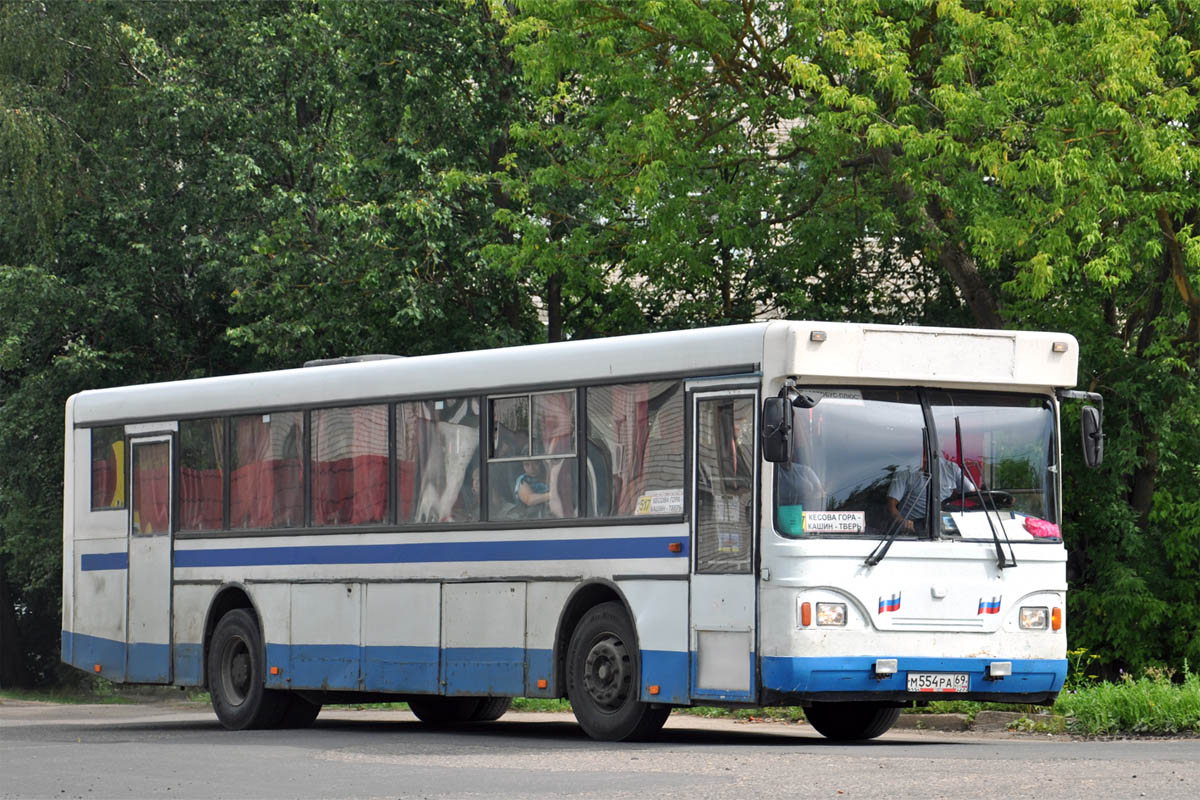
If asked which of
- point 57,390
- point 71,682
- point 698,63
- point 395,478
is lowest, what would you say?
point 71,682

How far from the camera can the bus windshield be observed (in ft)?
47.0

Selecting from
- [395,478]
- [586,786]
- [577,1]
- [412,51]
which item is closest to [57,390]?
[412,51]

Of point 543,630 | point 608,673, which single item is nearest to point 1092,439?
point 608,673

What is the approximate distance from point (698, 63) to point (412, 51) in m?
5.32

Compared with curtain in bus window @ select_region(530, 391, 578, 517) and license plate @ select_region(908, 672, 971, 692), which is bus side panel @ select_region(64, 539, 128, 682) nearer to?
curtain in bus window @ select_region(530, 391, 578, 517)

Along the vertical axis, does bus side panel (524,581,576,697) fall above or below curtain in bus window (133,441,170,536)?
below

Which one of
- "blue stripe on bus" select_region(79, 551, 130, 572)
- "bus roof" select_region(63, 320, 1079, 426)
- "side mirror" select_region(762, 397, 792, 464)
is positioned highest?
"bus roof" select_region(63, 320, 1079, 426)

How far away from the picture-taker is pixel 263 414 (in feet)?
62.4

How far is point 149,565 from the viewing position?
65.7 feet

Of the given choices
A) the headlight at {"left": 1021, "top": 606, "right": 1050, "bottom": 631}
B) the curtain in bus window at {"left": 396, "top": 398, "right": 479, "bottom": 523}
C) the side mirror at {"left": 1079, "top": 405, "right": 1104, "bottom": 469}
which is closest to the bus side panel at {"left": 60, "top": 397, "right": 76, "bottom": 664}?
the curtain in bus window at {"left": 396, "top": 398, "right": 479, "bottom": 523}

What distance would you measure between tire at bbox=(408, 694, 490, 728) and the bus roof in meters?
3.22

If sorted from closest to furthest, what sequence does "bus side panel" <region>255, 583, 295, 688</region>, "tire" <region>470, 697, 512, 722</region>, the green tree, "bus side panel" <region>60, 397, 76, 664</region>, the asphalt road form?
1. the asphalt road
2. "bus side panel" <region>255, 583, 295, 688</region>
3. "tire" <region>470, 697, 512, 722</region>
4. the green tree
5. "bus side panel" <region>60, 397, 76, 664</region>

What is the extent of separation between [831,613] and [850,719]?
2.54 m

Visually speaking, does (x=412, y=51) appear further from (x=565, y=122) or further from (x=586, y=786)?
(x=586, y=786)
